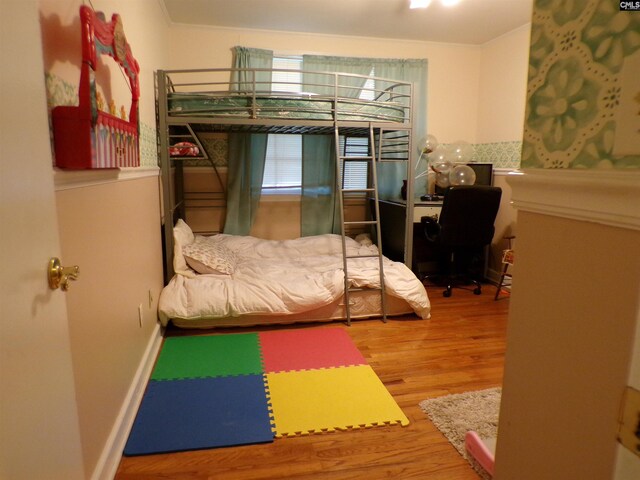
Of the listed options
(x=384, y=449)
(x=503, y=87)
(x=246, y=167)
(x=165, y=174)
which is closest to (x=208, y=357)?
(x=384, y=449)

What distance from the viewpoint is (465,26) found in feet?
13.5

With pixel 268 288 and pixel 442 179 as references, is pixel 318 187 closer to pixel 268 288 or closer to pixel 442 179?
pixel 442 179

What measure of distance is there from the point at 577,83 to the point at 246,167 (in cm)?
382

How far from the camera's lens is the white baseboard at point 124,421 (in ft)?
5.20

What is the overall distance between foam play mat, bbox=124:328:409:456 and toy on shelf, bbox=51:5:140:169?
120cm

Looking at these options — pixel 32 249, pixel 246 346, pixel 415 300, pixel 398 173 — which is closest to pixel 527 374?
pixel 32 249

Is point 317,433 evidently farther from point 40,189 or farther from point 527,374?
point 40,189

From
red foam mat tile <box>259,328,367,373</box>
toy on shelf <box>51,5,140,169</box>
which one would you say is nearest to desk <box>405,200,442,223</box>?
red foam mat tile <box>259,328,367,373</box>

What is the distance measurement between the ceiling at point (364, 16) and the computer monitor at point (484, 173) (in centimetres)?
135

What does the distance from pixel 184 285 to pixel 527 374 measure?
260 cm

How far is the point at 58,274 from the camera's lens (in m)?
0.91

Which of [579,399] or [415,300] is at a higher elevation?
[579,399]

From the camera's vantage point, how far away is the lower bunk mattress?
9.68ft

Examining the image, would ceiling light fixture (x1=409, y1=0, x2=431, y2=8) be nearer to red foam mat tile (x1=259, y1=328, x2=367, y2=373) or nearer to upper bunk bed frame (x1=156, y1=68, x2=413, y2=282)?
upper bunk bed frame (x1=156, y1=68, x2=413, y2=282)
